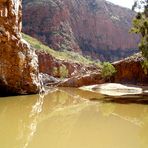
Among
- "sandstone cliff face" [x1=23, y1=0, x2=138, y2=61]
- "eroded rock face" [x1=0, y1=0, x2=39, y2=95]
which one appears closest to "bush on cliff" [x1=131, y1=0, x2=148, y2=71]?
"eroded rock face" [x1=0, y1=0, x2=39, y2=95]

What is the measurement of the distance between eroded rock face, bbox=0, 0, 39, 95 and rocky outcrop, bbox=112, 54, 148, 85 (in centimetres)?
3127

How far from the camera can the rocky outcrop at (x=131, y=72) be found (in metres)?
61.1

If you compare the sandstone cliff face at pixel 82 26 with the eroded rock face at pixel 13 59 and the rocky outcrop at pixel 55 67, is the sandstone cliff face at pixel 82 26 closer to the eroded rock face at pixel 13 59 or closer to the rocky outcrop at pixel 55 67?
the rocky outcrop at pixel 55 67

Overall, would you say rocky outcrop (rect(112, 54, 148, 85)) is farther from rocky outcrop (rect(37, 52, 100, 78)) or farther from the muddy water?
the muddy water

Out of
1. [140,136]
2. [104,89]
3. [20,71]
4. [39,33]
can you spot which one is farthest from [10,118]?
[39,33]

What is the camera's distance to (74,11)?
146625mm

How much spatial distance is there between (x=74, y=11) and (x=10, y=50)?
118 m

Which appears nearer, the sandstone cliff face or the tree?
the tree

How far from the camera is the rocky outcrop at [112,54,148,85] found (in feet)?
200

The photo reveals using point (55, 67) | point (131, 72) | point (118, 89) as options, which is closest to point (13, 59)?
point (118, 89)

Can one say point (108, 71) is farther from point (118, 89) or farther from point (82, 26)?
point (82, 26)

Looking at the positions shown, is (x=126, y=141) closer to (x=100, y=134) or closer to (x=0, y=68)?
(x=100, y=134)

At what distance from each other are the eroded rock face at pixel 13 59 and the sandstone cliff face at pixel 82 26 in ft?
284

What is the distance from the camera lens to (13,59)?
104ft
